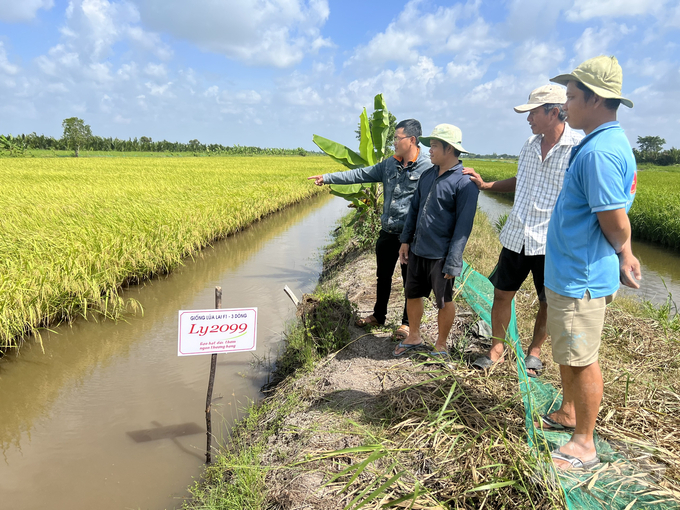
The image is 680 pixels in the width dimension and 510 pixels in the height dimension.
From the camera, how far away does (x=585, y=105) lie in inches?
65.9

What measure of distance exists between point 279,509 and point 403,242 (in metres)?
1.80

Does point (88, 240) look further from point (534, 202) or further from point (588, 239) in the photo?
→ point (588, 239)

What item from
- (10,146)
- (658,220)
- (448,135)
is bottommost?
(658,220)

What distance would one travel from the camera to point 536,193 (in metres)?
2.43

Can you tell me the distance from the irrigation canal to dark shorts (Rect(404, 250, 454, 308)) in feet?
5.21

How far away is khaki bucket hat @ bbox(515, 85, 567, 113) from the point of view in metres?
2.24

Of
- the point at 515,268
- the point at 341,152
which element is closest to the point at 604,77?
the point at 515,268

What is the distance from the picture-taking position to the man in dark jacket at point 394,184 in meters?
3.04

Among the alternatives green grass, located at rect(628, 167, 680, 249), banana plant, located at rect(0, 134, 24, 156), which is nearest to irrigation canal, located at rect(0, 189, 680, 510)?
green grass, located at rect(628, 167, 680, 249)

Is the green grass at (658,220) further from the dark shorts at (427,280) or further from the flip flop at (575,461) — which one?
the flip flop at (575,461)

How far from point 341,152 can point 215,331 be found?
4156mm

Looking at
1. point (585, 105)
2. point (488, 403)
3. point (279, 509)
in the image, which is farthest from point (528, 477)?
point (585, 105)

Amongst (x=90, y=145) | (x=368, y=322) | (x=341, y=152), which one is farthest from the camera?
(x=90, y=145)

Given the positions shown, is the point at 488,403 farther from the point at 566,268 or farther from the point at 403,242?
the point at 403,242
